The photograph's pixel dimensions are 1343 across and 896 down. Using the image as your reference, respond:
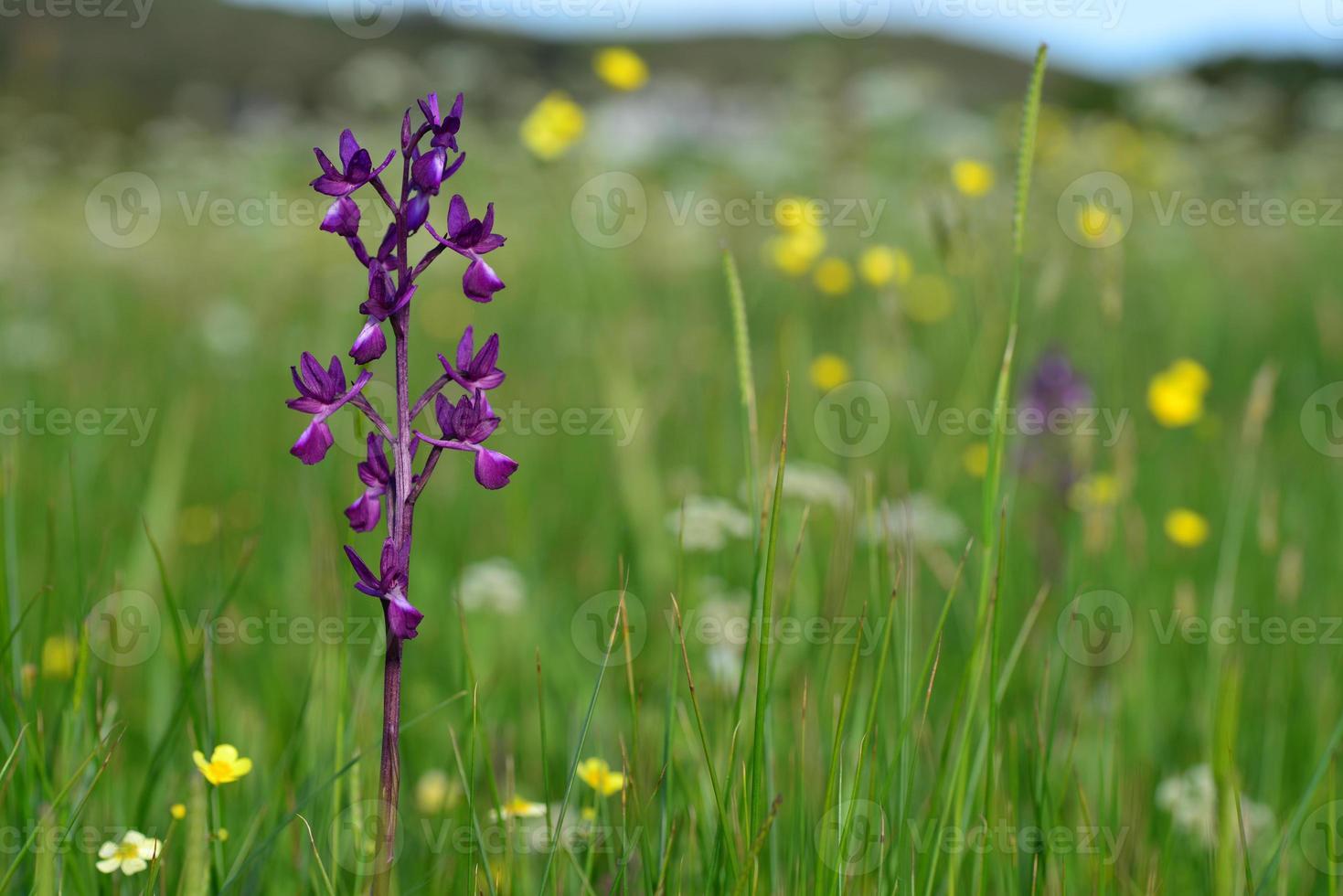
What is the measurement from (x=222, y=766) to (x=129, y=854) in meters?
0.13

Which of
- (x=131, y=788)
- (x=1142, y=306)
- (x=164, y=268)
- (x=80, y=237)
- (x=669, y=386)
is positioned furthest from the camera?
(x=80, y=237)

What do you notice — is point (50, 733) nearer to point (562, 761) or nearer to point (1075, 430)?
point (562, 761)

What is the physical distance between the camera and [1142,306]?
5.69 meters

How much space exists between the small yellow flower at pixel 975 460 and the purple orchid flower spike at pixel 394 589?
190cm

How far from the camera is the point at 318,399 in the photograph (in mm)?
990

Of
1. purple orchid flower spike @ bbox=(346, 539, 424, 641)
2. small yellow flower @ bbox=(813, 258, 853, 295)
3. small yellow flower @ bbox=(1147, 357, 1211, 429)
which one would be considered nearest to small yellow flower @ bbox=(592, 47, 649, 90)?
small yellow flower @ bbox=(813, 258, 853, 295)

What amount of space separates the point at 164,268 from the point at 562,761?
22.9 ft

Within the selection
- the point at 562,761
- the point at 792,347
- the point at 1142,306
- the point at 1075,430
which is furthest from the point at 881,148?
the point at 562,761

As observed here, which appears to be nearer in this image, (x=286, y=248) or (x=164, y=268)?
(x=164, y=268)

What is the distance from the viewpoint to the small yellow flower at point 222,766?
1.13 m

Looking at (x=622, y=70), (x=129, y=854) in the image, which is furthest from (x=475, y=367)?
(x=622, y=70)

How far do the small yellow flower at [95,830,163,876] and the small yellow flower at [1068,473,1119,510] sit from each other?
165 centimetres

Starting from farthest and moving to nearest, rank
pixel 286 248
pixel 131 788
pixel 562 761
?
pixel 286 248
pixel 562 761
pixel 131 788

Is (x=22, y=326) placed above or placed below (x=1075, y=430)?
above
